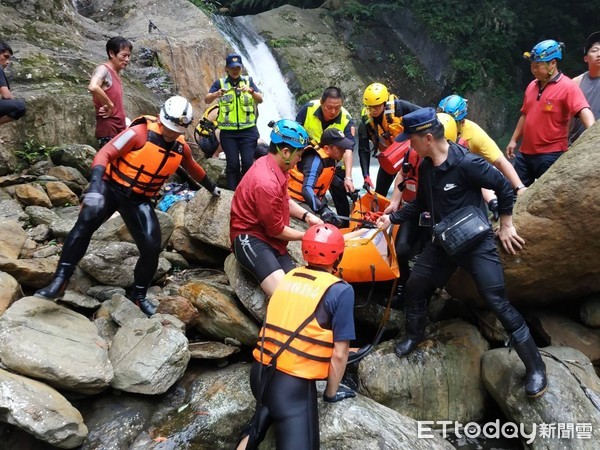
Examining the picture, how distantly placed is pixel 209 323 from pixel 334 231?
2114 mm

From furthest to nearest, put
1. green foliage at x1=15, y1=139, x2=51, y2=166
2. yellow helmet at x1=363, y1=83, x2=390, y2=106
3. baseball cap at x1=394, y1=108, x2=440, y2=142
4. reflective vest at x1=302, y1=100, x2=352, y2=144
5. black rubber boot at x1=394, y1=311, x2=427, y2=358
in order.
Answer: green foliage at x1=15, y1=139, x2=51, y2=166 < reflective vest at x1=302, y1=100, x2=352, y2=144 < yellow helmet at x1=363, y1=83, x2=390, y2=106 < black rubber boot at x1=394, y1=311, x2=427, y2=358 < baseball cap at x1=394, y1=108, x2=440, y2=142

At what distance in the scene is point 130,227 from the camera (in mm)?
4668

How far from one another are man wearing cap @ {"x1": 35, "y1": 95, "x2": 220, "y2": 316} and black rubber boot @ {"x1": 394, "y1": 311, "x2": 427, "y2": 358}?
8.06ft

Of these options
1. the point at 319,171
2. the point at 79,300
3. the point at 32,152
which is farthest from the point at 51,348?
the point at 32,152

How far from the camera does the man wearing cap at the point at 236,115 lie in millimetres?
6766

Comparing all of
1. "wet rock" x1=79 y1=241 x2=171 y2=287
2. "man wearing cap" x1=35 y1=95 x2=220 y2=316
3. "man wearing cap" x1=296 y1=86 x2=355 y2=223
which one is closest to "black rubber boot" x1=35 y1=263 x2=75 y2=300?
"man wearing cap" x1=35 y1=95 x2=220 y2=316

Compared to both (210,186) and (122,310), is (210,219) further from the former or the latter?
(122,310)

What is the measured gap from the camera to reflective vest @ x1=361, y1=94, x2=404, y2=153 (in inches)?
238

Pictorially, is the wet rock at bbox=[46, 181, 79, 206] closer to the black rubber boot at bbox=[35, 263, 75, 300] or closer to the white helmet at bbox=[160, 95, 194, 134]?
the black rubber boot at bbox=[35, 263, 75, 300]

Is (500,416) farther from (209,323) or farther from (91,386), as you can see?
(91,386)

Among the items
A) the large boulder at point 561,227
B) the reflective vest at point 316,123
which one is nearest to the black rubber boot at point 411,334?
the large boulder at point 561,227

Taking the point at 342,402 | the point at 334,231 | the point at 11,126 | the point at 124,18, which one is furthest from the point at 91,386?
the point at 124,18

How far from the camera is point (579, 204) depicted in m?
4.21

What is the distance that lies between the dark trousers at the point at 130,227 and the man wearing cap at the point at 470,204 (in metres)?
2.48
